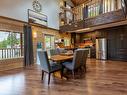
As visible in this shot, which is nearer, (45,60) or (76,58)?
(45,60)

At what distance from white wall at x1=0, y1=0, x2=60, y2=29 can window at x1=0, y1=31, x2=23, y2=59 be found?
91 cm

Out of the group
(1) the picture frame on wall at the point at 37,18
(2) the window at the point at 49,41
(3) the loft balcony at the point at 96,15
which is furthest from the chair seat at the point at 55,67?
(2) the window at the point at 49,41

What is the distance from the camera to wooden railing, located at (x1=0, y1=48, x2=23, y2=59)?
6570 millimetres

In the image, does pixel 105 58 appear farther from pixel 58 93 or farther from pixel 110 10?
pixel 58 93

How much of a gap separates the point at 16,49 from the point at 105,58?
6161mm

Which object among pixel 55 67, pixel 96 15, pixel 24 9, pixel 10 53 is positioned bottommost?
pixel 55 67

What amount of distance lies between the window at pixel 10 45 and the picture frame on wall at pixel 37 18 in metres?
1.13

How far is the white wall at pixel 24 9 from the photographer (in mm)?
6402

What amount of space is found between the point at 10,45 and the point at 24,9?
2.03 metres

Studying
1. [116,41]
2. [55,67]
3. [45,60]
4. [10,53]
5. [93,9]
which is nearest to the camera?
[45,60]

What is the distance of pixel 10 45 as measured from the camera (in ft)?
23.2

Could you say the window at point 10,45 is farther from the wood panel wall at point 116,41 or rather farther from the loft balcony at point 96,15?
the wood panel wall at point 116,41

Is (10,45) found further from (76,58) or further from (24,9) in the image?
(76,58)

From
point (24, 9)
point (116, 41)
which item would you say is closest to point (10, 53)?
point (24, 9)
